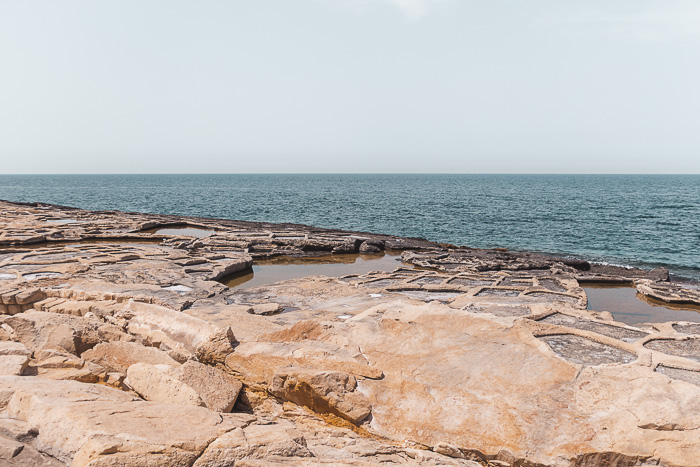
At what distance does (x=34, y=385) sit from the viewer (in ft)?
15.5

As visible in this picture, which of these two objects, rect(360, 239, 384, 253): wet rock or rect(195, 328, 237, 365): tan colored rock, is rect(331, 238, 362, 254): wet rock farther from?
rect(195, 328, 237, 365): tan colored rock

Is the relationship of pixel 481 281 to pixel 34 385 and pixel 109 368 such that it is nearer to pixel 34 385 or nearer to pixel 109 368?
pixel 109 368

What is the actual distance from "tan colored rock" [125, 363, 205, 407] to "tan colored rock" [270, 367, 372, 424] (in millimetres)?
1076

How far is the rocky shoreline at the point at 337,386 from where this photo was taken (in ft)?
13.2

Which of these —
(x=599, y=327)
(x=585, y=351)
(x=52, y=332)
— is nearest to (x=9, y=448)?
(x=52, y=332)

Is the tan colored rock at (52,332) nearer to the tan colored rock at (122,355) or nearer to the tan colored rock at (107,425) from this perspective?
the tan colored rock at (122,355)

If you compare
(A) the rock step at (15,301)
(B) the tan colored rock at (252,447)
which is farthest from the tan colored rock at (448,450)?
(A) the rock step at (15,301)

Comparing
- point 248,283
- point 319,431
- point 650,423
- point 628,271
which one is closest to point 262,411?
point 319,431

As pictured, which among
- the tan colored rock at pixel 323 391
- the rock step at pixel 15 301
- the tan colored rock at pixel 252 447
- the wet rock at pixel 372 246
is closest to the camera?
the tan colored rock at pixel 252 447

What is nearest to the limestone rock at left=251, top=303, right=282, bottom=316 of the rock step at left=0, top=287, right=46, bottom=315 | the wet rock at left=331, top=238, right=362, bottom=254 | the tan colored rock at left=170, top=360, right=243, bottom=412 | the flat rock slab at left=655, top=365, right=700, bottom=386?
the tan colored rock at left=170, top=360, right=243, bottom=412

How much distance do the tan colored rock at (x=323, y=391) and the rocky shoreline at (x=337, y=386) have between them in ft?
0.06

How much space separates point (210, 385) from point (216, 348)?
49.0 inches

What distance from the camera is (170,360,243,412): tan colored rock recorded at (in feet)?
17.3

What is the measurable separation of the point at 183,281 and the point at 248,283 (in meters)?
3.35
